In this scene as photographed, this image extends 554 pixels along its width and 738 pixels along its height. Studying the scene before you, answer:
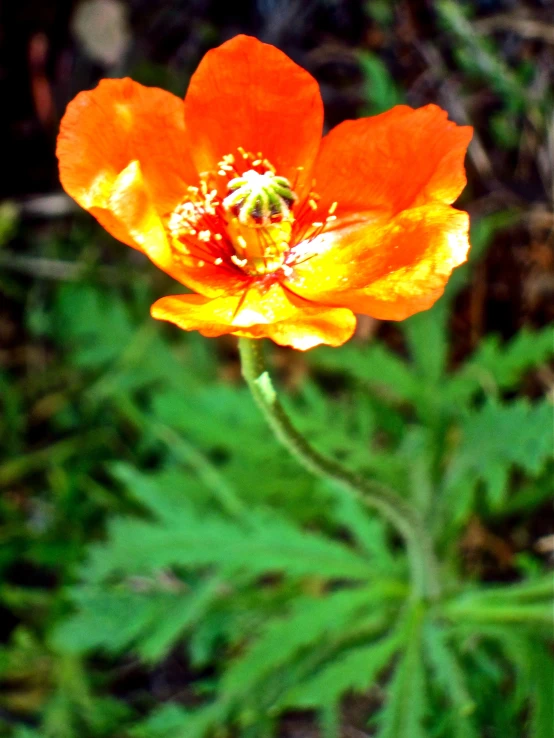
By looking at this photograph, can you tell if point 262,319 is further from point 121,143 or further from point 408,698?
point 408,698

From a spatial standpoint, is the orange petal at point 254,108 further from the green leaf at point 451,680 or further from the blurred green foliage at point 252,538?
the green leaf at point 451,680

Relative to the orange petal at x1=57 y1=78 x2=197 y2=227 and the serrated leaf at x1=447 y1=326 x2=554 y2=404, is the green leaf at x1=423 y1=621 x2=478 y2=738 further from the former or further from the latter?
the orange petal at x1=57 y1=78 x2=197 y2=227

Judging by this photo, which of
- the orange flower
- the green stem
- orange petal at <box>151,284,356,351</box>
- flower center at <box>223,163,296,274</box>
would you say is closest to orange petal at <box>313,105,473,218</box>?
the orange flower

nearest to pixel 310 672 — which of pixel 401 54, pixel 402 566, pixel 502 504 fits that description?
pixel 402 566

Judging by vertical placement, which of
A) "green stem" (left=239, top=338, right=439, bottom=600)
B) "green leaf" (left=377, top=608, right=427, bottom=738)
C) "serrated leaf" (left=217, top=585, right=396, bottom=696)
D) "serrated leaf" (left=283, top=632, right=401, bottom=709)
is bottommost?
"green leaf" (left=377, top=608, right=427, bottom=738)

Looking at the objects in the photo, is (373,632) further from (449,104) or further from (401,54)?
(401,54)
